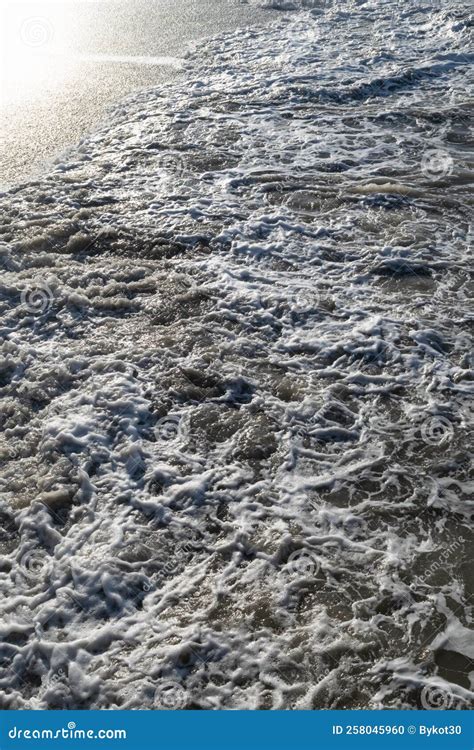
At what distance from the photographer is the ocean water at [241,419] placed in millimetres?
3096

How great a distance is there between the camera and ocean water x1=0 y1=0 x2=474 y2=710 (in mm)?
3096

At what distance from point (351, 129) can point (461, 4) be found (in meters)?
6.01

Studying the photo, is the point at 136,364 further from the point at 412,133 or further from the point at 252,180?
the point at 412,133

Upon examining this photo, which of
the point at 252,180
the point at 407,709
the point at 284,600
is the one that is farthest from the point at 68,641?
the point at 252,180

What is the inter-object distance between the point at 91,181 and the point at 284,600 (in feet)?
17.4

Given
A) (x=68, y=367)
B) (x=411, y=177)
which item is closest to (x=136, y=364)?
(x=68, y=367)

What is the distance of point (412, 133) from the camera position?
7.77 metres

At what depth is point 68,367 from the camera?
4781 mm

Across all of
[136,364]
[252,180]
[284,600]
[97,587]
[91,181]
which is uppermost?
[91,181]

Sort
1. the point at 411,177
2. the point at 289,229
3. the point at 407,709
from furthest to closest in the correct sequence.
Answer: the point at 411,177
the point at 289,229
the point at 407,709

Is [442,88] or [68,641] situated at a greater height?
[442,88]

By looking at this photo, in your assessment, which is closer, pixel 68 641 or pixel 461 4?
pixel 68 641

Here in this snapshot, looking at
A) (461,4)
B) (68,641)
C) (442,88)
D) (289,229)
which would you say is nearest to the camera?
(68,641)

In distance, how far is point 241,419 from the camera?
14.3 ft
